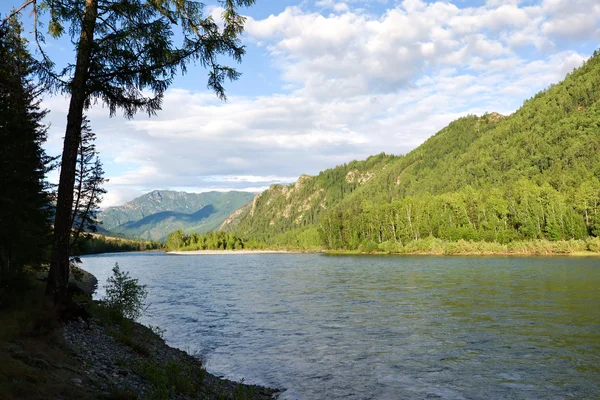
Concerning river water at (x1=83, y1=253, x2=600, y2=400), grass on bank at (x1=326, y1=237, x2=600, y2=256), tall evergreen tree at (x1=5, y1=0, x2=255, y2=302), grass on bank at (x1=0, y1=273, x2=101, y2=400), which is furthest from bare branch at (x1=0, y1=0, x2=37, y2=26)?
grass on bank at (x1=326, y1=237, x2=600, y2=256)

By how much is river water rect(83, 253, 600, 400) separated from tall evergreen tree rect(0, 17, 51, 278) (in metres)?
11.0

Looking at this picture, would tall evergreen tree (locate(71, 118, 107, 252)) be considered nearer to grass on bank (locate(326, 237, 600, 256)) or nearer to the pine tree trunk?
the pine tree trunk

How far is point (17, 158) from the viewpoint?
18.3 meters

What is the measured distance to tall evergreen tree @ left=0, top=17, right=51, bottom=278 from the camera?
12.7 metres

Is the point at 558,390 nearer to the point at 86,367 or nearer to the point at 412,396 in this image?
the point at 412,396

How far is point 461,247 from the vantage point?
122 metres

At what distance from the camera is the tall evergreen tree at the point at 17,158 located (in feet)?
41.6

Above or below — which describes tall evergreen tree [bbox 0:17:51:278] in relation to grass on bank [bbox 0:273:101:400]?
above

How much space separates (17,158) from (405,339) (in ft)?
77.0

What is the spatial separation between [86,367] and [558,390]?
17.6 metres

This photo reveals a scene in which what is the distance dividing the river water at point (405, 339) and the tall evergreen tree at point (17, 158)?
11002 mm

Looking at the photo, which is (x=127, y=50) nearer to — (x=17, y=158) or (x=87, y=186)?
(x=17, y=158)

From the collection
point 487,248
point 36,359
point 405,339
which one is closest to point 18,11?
point 36,359

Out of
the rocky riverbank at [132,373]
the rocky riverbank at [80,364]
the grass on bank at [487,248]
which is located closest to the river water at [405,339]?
the rocky riverbank at [132,373]
